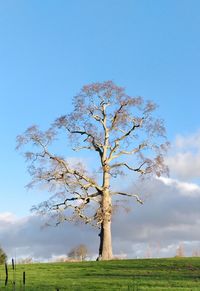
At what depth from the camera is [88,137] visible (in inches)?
1619

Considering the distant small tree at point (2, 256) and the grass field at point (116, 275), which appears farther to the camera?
the distant small tree at point (2, 256)

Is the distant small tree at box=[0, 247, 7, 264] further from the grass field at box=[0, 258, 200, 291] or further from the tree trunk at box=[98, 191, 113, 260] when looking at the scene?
the grass field at box=[0, 258, 200, 291]

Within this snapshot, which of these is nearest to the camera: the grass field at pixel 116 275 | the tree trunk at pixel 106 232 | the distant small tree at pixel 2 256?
the grass field at pixel 116 275

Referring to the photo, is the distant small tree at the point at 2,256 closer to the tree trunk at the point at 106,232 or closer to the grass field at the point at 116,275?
the tree trunk at the point at 106,232

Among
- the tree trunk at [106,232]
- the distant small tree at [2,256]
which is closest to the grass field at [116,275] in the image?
the tree trunk at [106,232]

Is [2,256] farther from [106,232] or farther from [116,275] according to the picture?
[116,275]

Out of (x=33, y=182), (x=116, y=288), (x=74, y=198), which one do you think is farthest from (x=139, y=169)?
(x=116, y=288)

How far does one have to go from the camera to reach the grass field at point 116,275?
786 inches

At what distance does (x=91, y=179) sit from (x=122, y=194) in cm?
262

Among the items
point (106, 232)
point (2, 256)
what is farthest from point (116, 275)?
point (2, 256)

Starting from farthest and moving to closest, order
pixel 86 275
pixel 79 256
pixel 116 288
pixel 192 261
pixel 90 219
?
pixel 79 256 → pixel 90 219 → pixel 192 261 → pixel 86 275 → pixel 116 288

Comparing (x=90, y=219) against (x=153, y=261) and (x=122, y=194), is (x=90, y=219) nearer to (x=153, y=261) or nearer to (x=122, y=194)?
(x=122, y=194)

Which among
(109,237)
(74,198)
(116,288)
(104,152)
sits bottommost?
(116,288)

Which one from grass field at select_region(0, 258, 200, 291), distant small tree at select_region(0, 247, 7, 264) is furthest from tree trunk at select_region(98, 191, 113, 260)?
distant small tree at select_region(0, 247, 7, 264)
